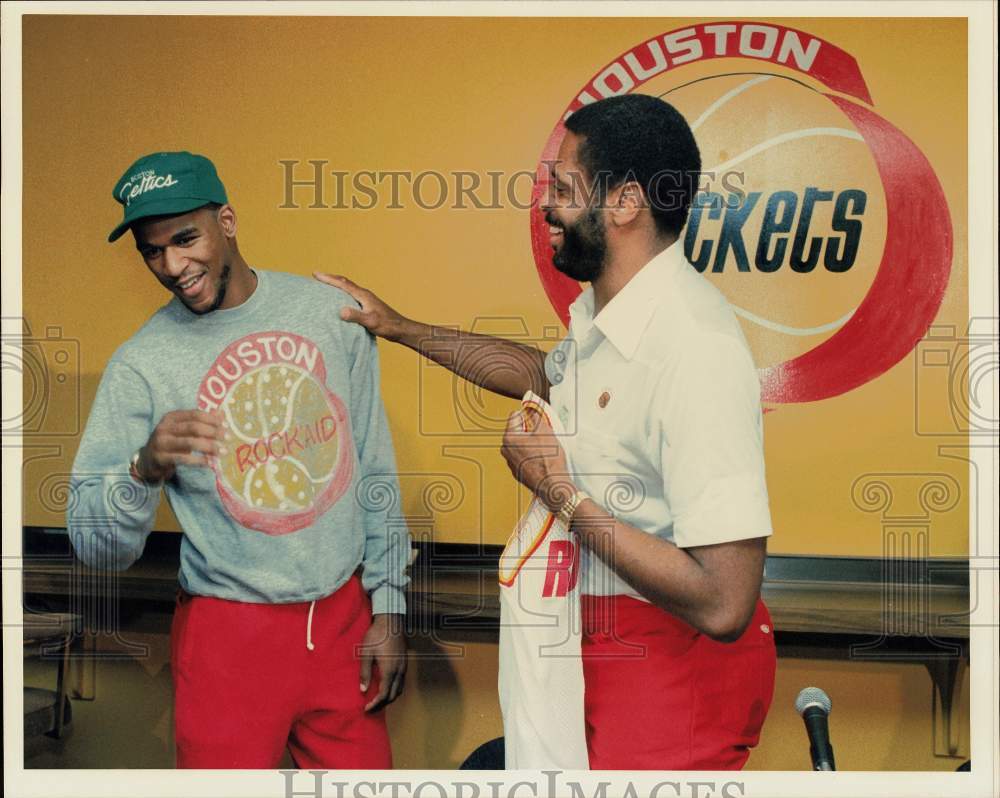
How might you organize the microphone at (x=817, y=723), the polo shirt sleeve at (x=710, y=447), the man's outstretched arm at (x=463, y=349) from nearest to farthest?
the microphone at (x=817, y=723)
the polo shirt sleeve at (x=710, y=447)
the man's outstretched arm at (x=463, y=349)

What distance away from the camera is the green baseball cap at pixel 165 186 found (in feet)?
10.2

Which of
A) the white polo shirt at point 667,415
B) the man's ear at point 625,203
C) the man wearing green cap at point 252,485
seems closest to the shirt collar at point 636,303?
the white polo shirt at point 667,415

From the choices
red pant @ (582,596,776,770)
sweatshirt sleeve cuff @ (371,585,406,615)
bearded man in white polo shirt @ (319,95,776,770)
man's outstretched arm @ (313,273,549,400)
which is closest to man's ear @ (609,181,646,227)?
bearded man in white polo shirt @ (319,95,776,770)

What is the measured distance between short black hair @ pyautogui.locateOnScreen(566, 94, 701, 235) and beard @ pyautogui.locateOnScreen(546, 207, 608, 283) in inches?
3.3

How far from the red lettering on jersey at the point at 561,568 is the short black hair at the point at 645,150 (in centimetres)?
80

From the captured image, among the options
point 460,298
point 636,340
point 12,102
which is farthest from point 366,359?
point 12,102

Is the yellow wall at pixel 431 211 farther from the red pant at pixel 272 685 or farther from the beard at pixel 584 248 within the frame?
the red pant at pixel 272 685

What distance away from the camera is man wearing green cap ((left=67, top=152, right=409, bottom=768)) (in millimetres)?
3082

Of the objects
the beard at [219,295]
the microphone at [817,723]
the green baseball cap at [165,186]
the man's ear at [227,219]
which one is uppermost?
the green baseball cap at [165,186]

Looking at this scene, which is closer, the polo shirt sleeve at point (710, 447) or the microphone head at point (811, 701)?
the microphone head at point (811, 701)

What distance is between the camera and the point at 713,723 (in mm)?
3061

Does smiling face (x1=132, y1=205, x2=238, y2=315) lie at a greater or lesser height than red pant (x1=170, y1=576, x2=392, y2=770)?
greater

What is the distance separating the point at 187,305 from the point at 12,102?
0.73 meters

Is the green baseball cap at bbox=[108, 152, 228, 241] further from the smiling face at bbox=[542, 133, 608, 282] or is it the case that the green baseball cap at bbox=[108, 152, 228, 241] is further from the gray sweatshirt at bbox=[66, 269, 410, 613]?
the smiling face at bbox=[542, 133, 608, 282]
